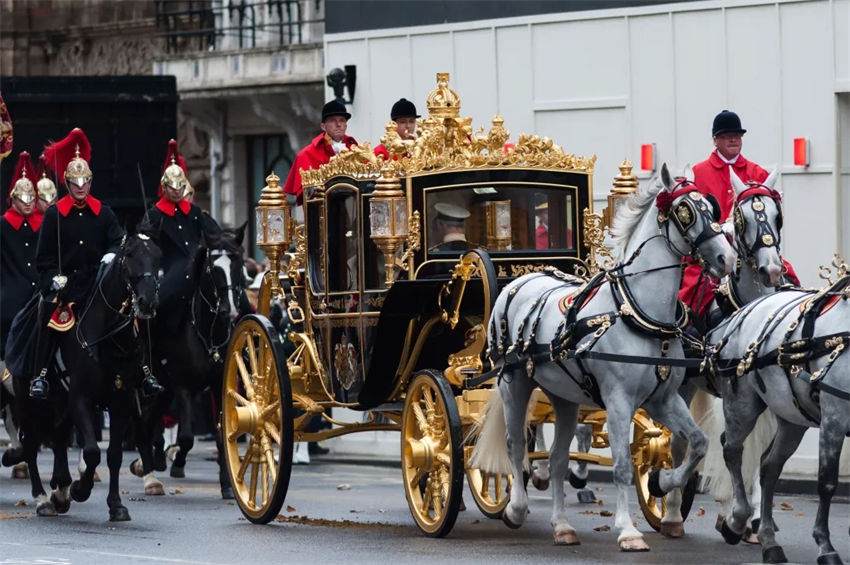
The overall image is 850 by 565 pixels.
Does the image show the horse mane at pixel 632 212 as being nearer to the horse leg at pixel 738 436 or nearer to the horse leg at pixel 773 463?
the horse leg at pixel 738 436

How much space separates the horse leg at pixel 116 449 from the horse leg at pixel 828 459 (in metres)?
5.35

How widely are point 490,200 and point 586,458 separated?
1.90 m

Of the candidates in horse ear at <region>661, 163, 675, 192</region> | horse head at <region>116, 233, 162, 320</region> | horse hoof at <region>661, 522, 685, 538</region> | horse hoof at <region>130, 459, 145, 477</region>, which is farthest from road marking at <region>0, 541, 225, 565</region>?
horse hoof at <region>130, 459, 145, 477</region>

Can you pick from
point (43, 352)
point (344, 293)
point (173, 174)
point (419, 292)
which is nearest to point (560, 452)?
point (419, 292)

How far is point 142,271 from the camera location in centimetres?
1441

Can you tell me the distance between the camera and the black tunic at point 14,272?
17641mm

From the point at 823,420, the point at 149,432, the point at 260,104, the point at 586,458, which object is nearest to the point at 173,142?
→ the point at 149,432

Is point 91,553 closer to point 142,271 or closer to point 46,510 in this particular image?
point 46,510

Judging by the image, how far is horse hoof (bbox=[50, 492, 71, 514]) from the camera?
1480 cm

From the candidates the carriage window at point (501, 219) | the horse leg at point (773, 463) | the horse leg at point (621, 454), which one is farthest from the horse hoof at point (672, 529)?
the carriage window at point (501, 219)

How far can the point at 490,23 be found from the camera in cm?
1998

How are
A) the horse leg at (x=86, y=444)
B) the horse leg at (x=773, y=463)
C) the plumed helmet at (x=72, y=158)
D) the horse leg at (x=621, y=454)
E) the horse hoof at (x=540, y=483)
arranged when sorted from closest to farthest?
the horse leg at (x=773, y=463)
the horse leg at (x=621, y=454)
the horse leg at (x=86, y=444)
the horse hoof at (x=540, y=483)
the plumed helmet at (x=72, y=158)

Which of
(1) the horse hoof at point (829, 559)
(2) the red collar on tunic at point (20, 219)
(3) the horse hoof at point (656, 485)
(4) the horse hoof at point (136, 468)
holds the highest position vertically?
(2) the red collar on tunic at point (20, 219)

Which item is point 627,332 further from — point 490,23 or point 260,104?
point 260,104
